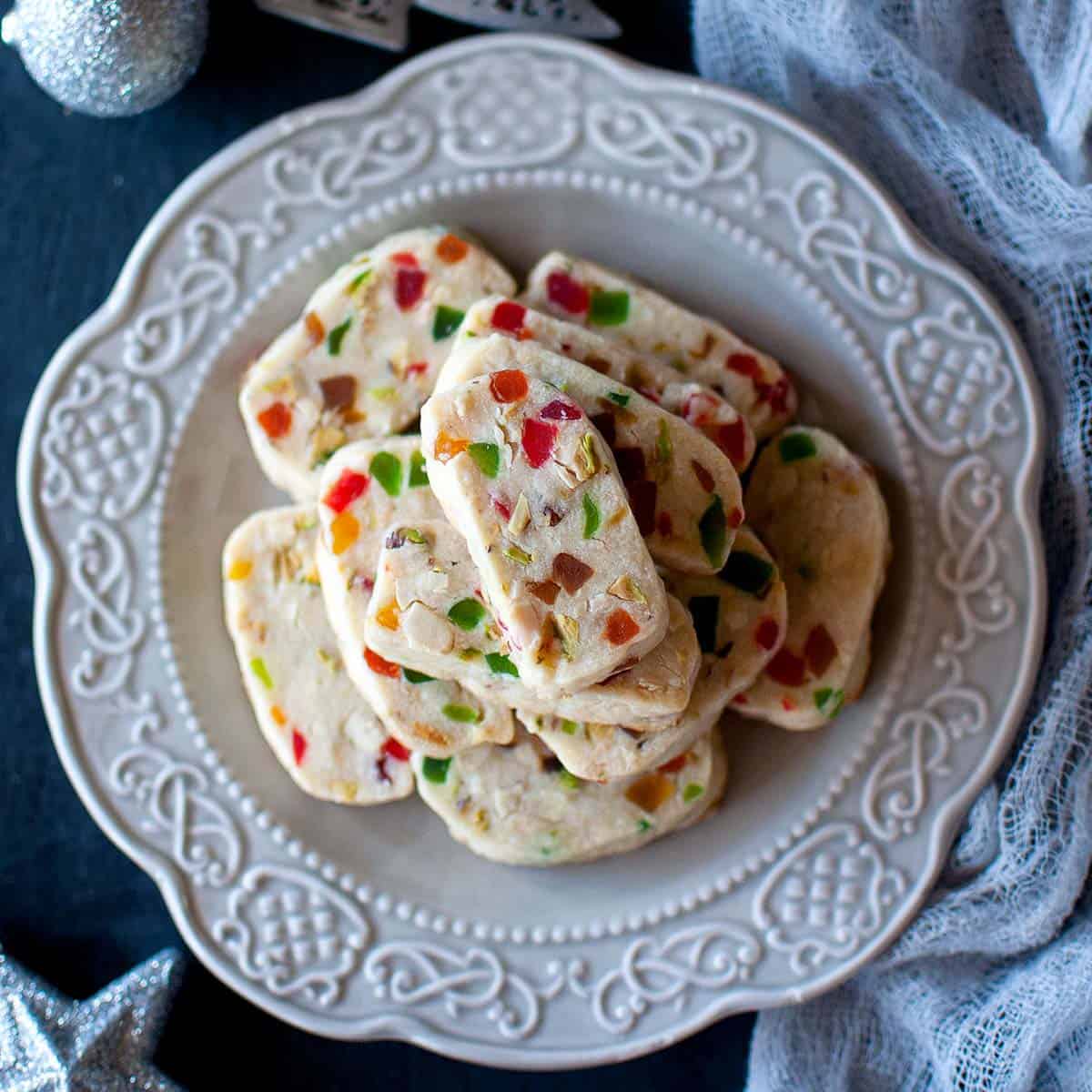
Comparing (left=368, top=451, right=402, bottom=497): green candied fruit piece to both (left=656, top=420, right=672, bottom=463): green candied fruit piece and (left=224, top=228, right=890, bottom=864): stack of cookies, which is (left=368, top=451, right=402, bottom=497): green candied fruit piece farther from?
(left=656, top=420, right=672, bottom=463): green candied fruit piece

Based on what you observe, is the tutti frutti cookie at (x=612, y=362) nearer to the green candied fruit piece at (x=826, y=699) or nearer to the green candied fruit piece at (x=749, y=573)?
the green candied fruit piece at (x=749, y=573)

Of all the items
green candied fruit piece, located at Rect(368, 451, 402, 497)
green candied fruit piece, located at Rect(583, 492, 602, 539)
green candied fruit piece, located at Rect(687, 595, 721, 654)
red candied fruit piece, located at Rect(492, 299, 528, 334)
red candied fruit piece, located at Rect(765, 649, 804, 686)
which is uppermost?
red candied fruit piece, located at Rect(492, 299, 528, 334)

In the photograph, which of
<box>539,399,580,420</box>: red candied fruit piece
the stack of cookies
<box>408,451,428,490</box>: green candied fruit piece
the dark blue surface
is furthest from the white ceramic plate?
<box>539,399,580,420</box>: red candied fruit piece

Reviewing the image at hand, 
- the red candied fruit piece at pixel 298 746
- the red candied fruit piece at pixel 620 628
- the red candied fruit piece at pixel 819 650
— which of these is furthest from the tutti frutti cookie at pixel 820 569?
the red candied fruit piece at pixel 298 746

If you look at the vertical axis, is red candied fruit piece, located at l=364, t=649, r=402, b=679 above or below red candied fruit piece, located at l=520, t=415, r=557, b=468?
below

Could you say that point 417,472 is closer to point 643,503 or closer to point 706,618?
point 643,503
